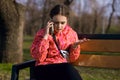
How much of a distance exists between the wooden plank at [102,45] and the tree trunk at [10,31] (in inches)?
166

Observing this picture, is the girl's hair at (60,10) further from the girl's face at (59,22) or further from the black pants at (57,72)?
the black pants at (57,72)

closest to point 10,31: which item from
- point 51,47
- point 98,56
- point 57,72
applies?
point 98,56

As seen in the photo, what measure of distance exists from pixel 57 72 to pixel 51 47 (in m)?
0.36

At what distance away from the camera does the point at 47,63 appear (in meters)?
4.23

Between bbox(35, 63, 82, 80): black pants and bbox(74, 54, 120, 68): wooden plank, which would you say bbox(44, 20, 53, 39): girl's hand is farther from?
bbox(74, 54, 120, 68): wooden plank

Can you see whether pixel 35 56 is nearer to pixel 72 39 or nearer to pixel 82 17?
pixel 72 39

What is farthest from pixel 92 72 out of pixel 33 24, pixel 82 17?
pixel 33 24

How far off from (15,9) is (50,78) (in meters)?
5.00

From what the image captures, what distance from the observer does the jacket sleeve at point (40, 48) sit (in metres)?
4.19

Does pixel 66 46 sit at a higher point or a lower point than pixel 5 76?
higher

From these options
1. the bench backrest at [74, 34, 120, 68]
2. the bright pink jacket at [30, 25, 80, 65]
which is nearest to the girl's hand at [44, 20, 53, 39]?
the bright pink jacket at [30, 25, 80, 65]

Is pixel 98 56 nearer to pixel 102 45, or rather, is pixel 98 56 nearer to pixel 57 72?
pixel 102 45

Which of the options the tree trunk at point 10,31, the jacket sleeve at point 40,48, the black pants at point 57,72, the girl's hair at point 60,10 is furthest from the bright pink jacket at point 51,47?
the tree trunk at point 10,31

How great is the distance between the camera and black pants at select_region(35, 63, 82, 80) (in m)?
4.07
